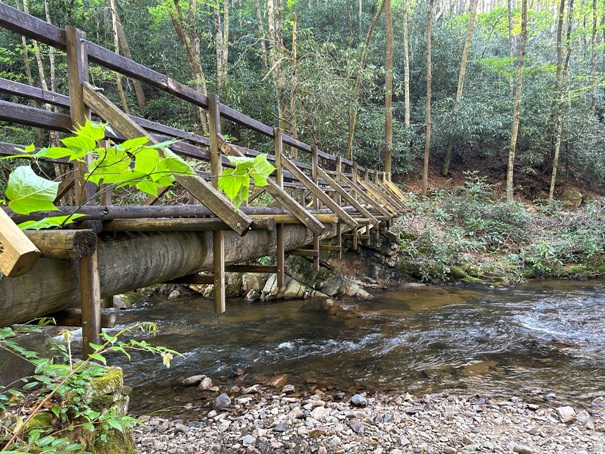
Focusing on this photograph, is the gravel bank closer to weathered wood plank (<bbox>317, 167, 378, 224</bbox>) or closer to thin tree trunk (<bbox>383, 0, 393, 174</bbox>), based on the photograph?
weathered wood plank (<bbox>317, 167, 378, 224</bbox>)

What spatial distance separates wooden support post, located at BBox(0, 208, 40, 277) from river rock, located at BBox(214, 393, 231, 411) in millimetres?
4133

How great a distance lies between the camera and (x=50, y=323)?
1.91 meters

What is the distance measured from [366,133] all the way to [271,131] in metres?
11.2

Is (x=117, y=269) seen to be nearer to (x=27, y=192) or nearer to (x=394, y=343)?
(x=27, y=192)

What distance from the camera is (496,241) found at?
1255 cm

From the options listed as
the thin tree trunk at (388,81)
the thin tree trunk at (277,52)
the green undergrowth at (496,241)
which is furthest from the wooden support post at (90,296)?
the thin tree trunk at (388,81)

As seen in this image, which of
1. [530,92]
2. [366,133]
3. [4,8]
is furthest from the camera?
[530,92]

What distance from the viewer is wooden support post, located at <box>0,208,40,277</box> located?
65 centimetres

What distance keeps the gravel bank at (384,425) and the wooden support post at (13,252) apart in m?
3.40

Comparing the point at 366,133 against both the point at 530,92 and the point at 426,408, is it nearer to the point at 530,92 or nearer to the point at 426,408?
the point at 530,92

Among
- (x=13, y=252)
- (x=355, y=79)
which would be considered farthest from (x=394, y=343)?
(x=355, y=79)

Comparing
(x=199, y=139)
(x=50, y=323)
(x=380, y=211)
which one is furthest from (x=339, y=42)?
(x=50, y=323)

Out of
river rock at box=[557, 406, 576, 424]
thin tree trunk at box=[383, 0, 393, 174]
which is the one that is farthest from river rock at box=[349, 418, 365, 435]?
thin tree trunk at box=[383, 0, 393, 174]

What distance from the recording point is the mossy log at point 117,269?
5.12 ft
